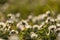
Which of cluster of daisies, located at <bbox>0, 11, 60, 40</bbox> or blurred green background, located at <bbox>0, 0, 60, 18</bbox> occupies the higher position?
blurred green background, located at <bbox>0, 0, 60, 18</bbox>

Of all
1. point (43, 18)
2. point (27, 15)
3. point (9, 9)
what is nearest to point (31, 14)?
point (27, 15)

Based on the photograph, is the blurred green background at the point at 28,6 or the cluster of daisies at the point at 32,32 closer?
the cluster of daisies at the point at 32,32

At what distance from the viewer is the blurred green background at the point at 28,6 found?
375 inches

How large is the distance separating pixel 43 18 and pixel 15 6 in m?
2.26

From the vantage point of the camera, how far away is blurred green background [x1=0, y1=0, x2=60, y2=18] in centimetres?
953

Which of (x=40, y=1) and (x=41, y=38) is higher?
(x=40, y=1)

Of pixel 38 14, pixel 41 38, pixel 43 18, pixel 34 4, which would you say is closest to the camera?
pixel 41 38

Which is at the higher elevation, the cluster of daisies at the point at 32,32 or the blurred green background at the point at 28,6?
the blurred green background at the point at 28,6

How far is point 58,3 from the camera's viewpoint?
9.80 meters

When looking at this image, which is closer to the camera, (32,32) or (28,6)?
(32,32)

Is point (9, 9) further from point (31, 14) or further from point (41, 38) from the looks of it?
point (41, 38)

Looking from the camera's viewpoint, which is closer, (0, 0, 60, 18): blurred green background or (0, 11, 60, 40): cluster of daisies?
(0, 11, 60, 40): cluster of daisies

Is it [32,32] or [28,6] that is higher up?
[28,6]

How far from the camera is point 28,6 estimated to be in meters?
10.1
